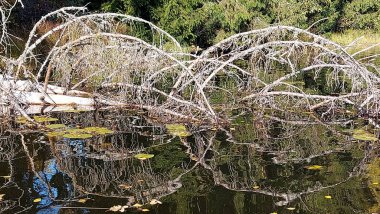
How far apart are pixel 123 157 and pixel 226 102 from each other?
4841 millimetres

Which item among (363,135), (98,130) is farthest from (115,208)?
(363,135)

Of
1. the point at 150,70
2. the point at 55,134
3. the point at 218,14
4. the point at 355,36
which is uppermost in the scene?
the point at 218,14

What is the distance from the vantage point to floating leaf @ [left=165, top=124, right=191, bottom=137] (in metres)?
9.23

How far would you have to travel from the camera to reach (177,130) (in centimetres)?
944

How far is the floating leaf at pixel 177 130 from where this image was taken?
9227 mm

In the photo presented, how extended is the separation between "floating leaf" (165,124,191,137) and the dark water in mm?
145

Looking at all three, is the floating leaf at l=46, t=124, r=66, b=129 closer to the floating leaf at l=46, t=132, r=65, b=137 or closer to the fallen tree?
the floating leaf at l=46, t=132, r=65, b=137

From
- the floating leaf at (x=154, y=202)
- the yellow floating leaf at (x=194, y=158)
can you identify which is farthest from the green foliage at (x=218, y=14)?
the floating leaf at (x=154, y=202)

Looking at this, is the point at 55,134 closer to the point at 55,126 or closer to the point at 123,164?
the point at 55,126

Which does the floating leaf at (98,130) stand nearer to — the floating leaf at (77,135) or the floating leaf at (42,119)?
the floating leaf at (77,135)

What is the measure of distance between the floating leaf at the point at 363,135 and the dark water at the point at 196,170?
144mm

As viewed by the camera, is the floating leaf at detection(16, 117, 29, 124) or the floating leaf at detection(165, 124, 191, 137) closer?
the floating leaf at detection(165, 124, 191, 137)

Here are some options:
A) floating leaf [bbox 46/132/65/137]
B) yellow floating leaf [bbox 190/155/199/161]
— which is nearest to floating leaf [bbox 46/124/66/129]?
floating leaf [bbox 46/132/65/137]

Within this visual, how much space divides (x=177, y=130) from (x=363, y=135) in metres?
3.14
